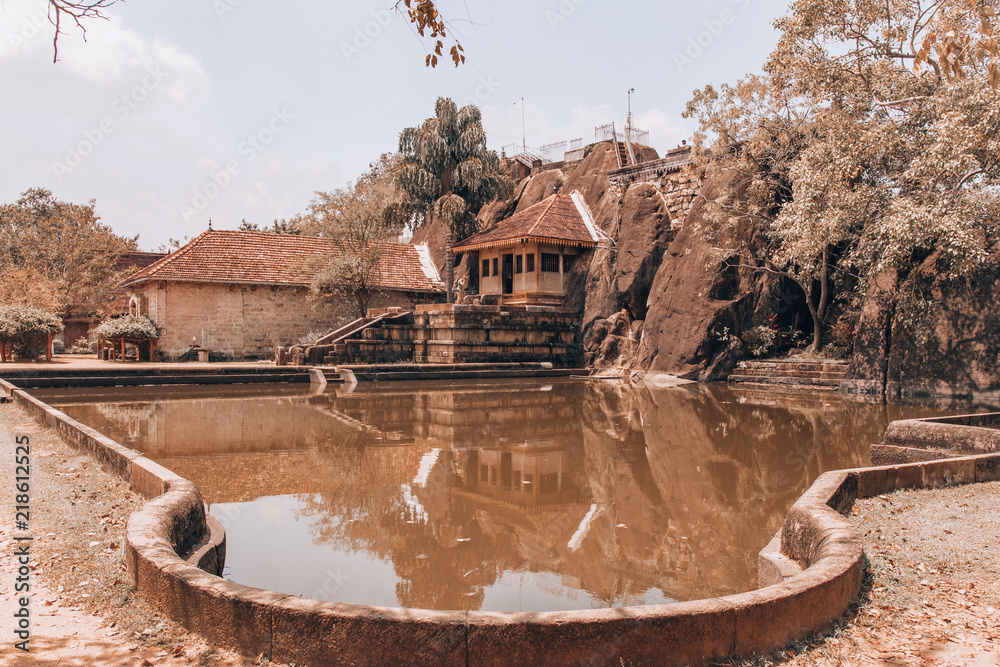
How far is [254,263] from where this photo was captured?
25297 millimetres

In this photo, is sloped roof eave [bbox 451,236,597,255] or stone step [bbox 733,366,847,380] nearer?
stone step [bbox 733,366,847,380]

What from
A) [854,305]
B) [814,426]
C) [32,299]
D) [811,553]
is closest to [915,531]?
[811,553]

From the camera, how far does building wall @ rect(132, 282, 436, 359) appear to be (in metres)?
23.4

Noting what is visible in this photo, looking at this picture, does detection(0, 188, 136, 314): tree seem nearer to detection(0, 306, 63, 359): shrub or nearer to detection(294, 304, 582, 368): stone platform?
detection(0, 306, 63, 359): shrub

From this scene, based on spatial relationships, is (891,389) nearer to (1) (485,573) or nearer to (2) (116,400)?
(1) (485,573)

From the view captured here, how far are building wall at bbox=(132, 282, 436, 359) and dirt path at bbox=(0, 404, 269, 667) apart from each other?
18837mm

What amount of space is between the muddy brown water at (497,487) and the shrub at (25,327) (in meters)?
7.36

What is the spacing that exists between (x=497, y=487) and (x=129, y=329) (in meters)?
19.1

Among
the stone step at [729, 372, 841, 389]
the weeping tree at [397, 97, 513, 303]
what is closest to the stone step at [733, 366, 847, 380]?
the stone step at [729, 372, 841, 389]

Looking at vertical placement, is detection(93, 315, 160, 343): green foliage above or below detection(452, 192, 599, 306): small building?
below

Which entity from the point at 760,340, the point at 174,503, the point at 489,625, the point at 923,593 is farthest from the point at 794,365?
the point at 489,625

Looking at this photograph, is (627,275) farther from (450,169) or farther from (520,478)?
(520,478)

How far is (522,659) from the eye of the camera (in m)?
2.78

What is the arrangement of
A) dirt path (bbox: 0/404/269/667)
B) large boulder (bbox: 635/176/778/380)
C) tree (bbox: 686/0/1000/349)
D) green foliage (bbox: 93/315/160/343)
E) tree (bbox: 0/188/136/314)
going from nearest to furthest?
1. dirt path (bbox: 0/404/269/667)
2. tree (bbox: 686/0/1000/349)
3. large boulder (bbox: 635/176/778/380)
4. green foliage (bbox: 93/315/160/343)
5. tree (bbox: 0/188/136/314)
